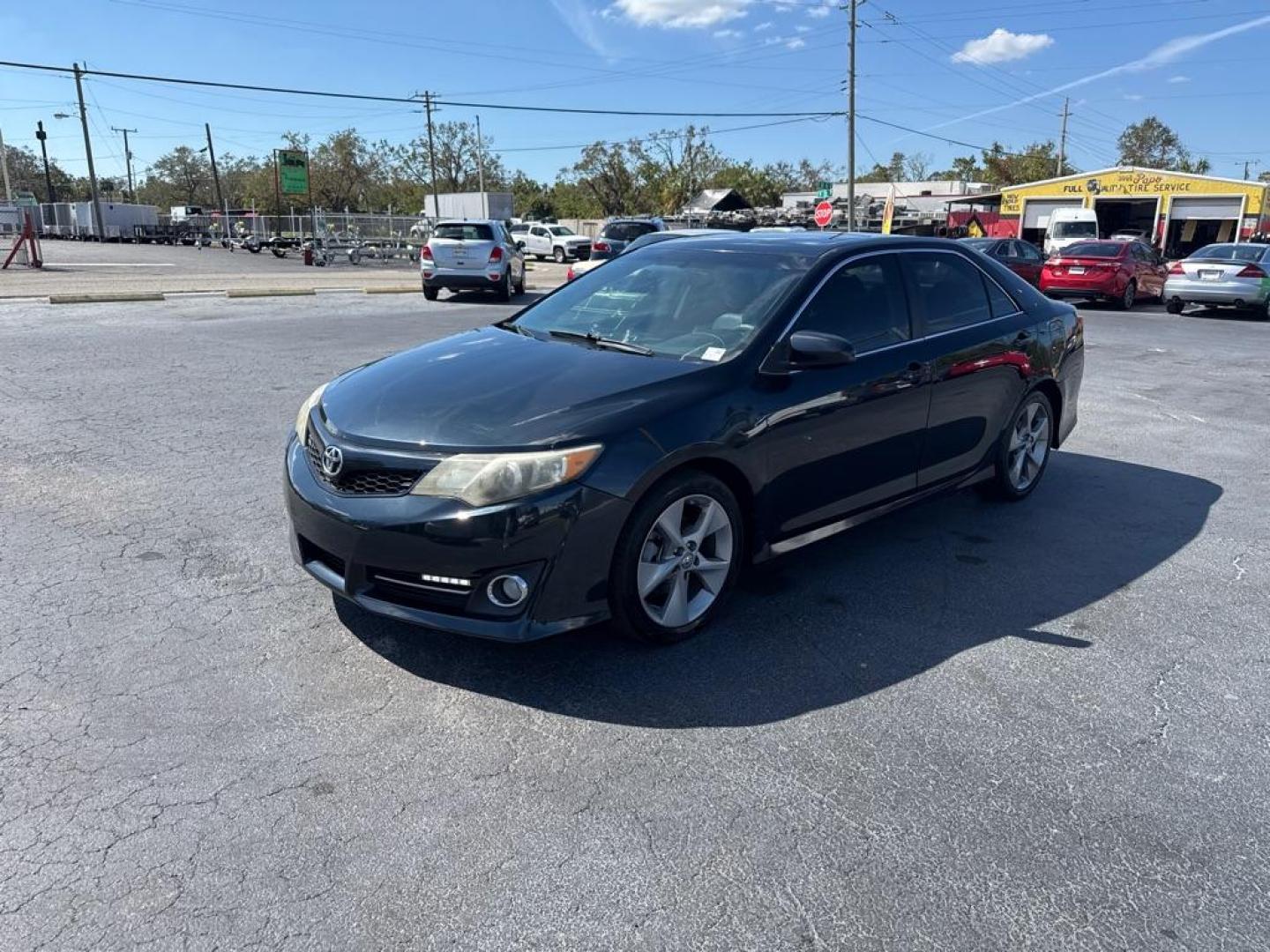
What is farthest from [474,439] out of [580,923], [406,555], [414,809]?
[580,923]

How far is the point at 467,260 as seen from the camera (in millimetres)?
18562

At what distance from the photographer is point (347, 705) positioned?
3193 mm

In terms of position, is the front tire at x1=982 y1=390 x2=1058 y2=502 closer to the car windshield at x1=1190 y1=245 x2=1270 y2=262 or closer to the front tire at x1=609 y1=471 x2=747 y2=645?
the front tire at x1=609 y1=471 x2=747 y2=645

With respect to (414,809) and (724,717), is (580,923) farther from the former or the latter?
(724,717)

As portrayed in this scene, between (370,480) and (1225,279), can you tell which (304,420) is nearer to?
(370,480)

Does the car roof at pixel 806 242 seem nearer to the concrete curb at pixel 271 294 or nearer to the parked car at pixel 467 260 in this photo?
the parked car at pixel 467 260

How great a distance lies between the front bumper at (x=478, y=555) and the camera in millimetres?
3115

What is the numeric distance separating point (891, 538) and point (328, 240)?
111 ft

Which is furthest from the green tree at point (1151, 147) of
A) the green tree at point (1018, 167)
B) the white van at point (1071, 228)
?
the white van at point (1071, 228)

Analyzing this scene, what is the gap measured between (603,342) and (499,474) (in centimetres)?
124

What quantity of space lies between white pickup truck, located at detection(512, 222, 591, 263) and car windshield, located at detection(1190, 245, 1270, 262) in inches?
1017

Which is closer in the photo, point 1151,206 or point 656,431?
point 656,431

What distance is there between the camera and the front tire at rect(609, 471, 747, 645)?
3379mm

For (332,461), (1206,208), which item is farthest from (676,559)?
(1206,208)
